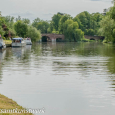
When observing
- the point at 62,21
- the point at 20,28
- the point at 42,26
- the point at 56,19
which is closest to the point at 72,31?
the point at 62,21

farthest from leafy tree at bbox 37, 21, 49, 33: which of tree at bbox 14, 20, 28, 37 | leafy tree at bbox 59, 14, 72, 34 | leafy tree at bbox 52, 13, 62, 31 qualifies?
tree at bbox 14, 20, 28, 37

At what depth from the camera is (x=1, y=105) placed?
8.47 meters

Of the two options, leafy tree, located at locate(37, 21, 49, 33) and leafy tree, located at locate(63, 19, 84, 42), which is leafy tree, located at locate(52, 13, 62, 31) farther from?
leafy tree, located at locate(63, 19, 84, 42)

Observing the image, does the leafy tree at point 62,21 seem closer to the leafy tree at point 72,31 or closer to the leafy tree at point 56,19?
the leafy tree at point 72,31

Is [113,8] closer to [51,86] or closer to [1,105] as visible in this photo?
[51,86]

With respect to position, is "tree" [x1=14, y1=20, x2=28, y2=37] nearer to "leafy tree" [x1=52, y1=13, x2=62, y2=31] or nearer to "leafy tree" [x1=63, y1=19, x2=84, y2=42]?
"leafy tree" [x1=63, y1=19, x2=84, y2=42]

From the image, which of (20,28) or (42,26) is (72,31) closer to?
(20,28)

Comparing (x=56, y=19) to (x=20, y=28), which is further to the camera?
(x=56, y=19)

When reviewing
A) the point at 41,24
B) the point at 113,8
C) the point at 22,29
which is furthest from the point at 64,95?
the point at 41,24

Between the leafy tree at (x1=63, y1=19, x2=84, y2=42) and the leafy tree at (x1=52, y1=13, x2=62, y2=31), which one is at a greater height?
the leafy tree at (x1=52, y1=13, x2=62, y2=31)

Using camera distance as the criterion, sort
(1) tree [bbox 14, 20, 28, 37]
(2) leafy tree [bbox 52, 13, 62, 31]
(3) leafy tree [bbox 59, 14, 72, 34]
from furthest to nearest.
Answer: (2) leafy tree [bbox 52, 13, 62, 31], (3) leafy tree [bbox 59, 14, 72, 34], (1) tree [bbox 14, 20, 28, 37]

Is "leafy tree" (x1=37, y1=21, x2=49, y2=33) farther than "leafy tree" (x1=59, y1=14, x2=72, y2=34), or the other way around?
"leafy tree" (x1=37, y1=21, x2=49, y2=33)

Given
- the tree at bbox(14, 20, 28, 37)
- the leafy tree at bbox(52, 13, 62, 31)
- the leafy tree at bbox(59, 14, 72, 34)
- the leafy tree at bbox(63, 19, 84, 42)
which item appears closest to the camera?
the tree at bbox(14, 20, 28, 37)

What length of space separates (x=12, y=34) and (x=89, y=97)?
255 feet
